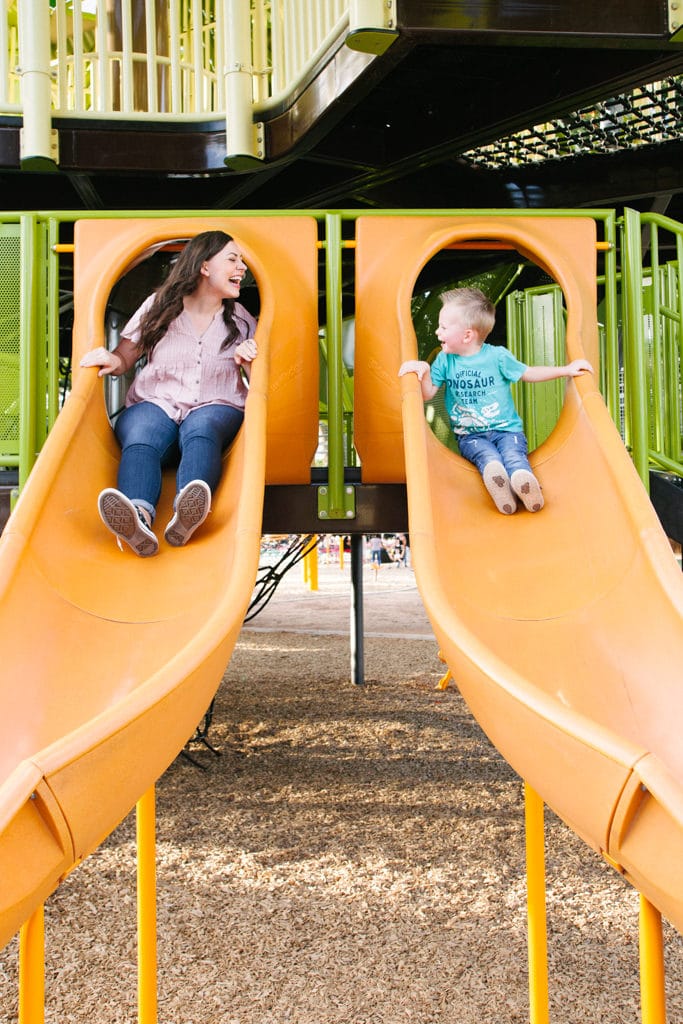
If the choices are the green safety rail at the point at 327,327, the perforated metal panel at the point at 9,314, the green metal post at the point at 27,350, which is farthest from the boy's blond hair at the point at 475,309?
the perforated metal panel at the point at 9,314

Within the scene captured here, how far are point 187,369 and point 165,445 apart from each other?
37cm

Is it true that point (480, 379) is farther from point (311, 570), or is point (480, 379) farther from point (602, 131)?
point (311, 570)

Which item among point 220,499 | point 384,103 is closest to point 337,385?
point 220,499

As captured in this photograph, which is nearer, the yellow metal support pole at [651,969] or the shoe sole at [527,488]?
the yellow metal support pole at [651,969]

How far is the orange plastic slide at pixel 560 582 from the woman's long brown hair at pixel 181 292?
1.90 ft

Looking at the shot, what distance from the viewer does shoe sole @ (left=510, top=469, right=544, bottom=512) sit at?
3232mm

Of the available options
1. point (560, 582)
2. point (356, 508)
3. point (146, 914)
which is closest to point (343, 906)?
point (146, 914)

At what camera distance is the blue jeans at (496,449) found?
3398 millimetres

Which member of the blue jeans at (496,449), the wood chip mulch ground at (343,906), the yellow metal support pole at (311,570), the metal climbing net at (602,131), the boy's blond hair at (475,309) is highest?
the metal climbing net at (602,131)

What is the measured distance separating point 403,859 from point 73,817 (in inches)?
114

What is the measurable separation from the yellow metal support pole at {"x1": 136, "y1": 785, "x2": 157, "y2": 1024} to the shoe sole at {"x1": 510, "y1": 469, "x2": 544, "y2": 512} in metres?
1.69

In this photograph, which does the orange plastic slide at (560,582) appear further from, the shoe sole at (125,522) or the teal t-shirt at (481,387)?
the shoe sole at (125,522)

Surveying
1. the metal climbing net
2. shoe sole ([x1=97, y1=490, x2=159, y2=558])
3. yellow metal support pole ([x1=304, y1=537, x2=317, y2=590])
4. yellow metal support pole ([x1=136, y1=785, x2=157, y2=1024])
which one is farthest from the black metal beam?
yellow metal support pole ([x1=304, y1=537, x2=317, y2=590])

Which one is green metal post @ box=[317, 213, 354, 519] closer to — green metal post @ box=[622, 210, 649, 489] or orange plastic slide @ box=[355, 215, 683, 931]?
orange plastic slide @ box=[355, 215, 683, 931]
